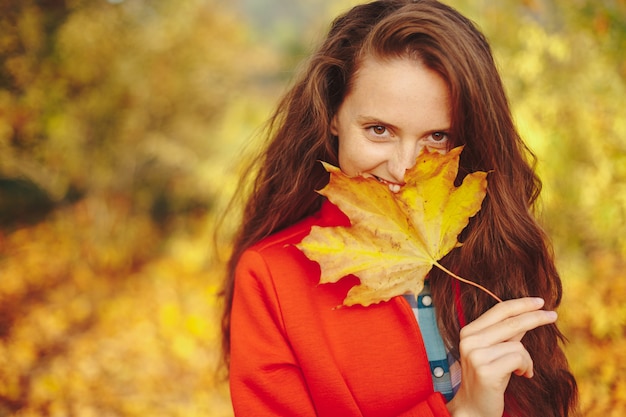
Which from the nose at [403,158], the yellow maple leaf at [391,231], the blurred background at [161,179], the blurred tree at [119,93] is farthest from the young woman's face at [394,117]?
the blurred tree at [119,93]

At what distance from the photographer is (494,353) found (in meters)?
1.14

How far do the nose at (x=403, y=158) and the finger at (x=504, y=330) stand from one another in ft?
1.17

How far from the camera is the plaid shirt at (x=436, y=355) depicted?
135 centimetres

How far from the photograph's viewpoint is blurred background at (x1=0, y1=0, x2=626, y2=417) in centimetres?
340

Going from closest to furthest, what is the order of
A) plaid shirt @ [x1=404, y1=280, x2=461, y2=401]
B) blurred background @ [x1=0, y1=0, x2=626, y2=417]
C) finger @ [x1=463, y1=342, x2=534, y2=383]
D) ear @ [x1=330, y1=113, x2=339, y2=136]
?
finger @ [x1=463, y1=342, x2=534, y2=383] → plaid shirt @ [x1=404, y1=280, x2=461, y2=401] → ear @ [x1=330, y1=113, x2=339, y2=136] → blurred background @ [x1=0, y1=0, x2=626, y2=417]

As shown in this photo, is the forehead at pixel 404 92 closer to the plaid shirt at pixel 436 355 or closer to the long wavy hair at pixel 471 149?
the long wavy hair at pixel 471 149

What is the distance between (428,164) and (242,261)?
540mm

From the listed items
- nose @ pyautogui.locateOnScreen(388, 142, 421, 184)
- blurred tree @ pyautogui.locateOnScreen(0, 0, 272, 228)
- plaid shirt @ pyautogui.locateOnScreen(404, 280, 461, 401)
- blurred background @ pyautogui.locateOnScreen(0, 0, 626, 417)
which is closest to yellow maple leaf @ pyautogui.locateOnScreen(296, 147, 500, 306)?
nose @ pyautogui.locateOnScreen(388, 142, 421, 184)

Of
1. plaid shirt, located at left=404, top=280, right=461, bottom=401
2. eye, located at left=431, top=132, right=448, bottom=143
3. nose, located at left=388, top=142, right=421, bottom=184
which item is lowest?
plaid shirt, located at left=404, top=280, right=461, bottom=401

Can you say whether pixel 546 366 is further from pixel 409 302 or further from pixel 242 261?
pixel 242 261

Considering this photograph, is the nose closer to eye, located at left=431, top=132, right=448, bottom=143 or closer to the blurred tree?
eye, located at left=431, top=132, right=448, bottom=143

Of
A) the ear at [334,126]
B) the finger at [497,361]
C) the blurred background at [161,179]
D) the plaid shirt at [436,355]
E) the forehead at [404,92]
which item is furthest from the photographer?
the blurred background at [161,179]

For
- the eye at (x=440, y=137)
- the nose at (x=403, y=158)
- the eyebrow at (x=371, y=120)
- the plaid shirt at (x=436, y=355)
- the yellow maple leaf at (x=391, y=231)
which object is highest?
the eyebrow at (x=371, y=120)

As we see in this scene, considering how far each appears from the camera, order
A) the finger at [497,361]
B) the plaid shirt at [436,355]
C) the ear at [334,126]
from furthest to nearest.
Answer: the ear at [334,126], the plaid shirt at [436,355], the finger at [497,361]
